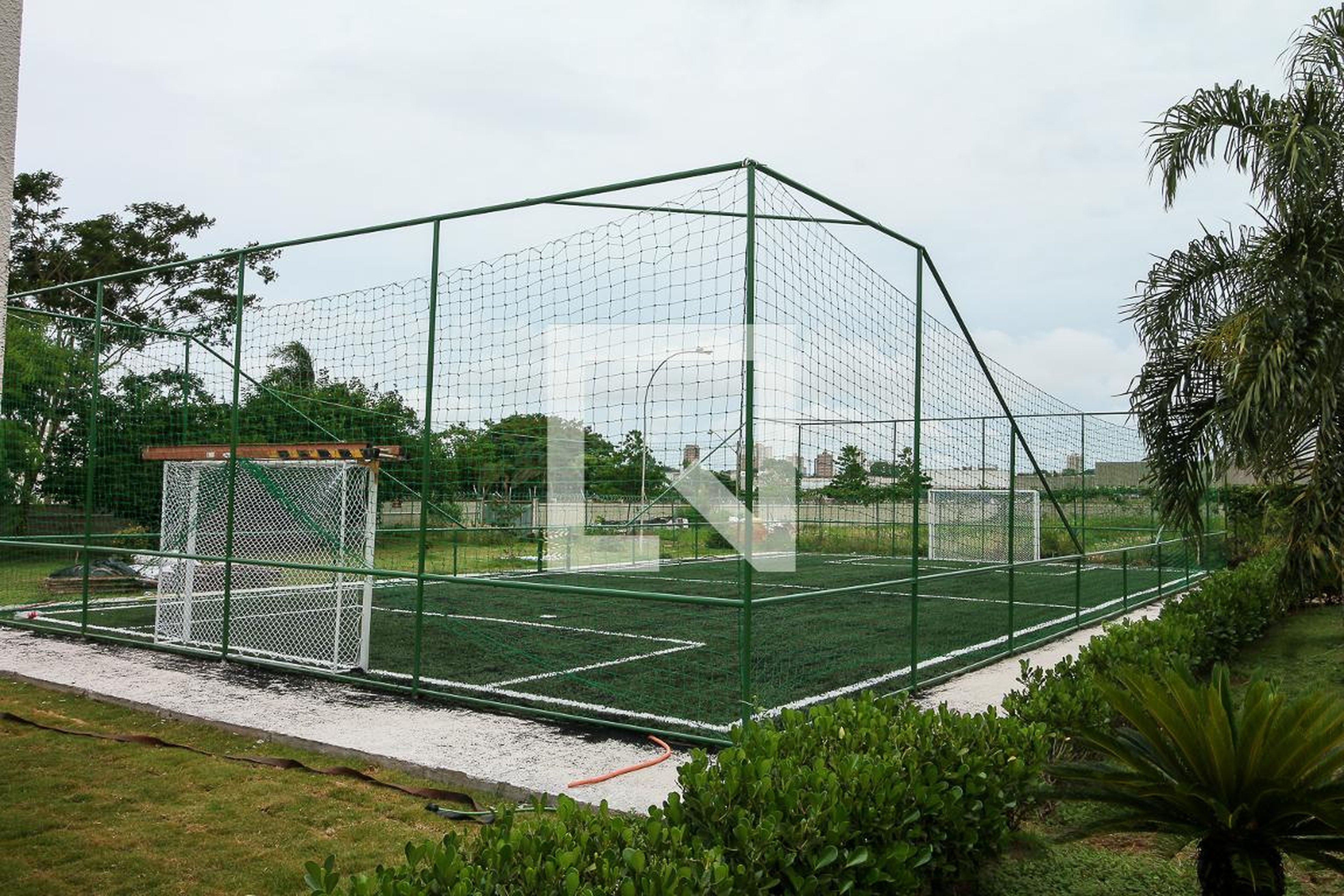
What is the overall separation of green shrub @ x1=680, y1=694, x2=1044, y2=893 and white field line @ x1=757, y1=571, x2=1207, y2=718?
0.32m

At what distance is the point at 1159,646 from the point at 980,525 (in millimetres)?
15159

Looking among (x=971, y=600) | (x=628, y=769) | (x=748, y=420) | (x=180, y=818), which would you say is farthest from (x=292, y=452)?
(x=971, y=600)

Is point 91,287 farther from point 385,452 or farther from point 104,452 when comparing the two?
point 385,452

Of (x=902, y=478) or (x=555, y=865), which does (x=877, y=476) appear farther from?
(x=555, y=865)

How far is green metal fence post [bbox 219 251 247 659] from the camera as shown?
7906 millimetres

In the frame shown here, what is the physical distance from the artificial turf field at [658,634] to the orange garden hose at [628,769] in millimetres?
576

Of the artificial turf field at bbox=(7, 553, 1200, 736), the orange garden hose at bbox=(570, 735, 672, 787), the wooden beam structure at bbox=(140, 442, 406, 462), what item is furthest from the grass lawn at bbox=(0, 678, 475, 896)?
the wooden beam structure at bbox=(140, 442, 406, 462)

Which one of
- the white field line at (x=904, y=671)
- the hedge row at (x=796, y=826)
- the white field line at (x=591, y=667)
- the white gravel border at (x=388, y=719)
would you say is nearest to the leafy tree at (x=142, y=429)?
the white gravel border at (x=388, y=719)

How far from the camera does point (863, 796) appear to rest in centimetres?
302

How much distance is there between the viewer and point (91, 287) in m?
29.7

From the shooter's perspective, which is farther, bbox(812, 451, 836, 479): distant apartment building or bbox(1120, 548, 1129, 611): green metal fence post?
bbox(812, 451, 836, 479): distant apartment building

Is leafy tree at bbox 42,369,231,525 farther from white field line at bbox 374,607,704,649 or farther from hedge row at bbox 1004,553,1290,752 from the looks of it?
hedge row at bbox 1004,553,1290,752

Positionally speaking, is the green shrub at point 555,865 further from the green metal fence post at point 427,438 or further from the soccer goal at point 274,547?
the soccer goal at point 274,547

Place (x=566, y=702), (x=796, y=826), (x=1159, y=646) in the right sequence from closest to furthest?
(x=796, y=826), (x=1159, y=646), (x=566, y=702)
